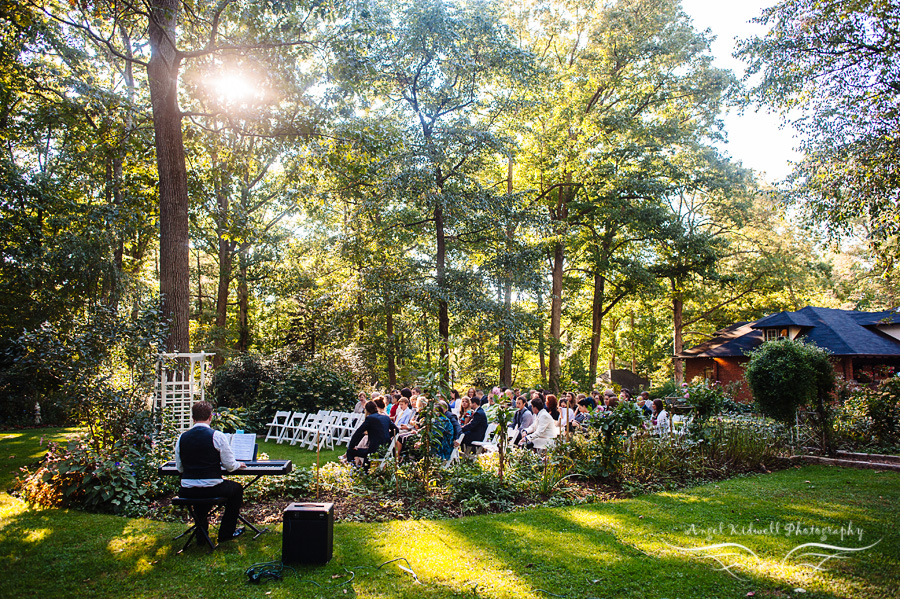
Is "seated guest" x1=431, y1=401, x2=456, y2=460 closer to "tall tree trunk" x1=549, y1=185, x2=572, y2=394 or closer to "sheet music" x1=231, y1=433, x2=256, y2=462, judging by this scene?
"sheet music" x1=231, y1=433, x2=256, y2=462

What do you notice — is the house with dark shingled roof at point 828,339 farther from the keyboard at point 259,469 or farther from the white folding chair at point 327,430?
the keyboard at point 259,469

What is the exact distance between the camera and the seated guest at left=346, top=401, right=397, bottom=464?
8.59m

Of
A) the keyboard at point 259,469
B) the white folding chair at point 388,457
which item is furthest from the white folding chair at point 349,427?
the keyboard at point 259,469

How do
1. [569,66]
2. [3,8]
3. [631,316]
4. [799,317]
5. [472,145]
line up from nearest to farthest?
[3,8], [472,145], [799,317], [569,66], [631,316]

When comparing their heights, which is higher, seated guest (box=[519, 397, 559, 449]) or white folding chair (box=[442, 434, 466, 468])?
seated guest (box=[519, 397, 559, 449])

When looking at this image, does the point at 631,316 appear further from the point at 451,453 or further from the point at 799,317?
the point at 451,453

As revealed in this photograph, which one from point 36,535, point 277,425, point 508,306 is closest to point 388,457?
point 36,535

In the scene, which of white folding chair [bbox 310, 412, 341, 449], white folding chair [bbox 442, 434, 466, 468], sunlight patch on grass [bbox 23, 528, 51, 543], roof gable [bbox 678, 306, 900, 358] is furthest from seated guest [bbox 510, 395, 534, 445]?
roof gable [bbox 678, 306, 900, 358]

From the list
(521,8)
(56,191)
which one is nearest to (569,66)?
(521,8)

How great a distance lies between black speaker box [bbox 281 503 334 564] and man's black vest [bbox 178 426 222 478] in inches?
44.6

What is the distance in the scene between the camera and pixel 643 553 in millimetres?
5137

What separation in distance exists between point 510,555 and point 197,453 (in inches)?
134

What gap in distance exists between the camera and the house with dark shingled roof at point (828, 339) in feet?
69.2

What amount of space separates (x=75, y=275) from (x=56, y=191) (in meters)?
2.40
